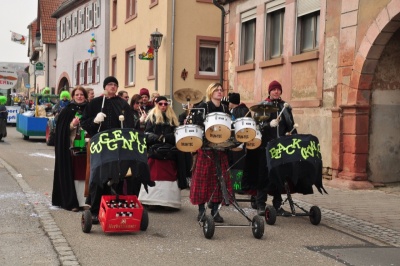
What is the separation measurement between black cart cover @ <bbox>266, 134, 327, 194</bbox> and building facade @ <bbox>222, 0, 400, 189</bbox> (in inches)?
179

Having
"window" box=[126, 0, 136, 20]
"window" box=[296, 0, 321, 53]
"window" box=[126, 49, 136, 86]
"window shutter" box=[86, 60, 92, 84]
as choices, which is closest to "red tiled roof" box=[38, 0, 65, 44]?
"window shutter" box=[86, 60, 92, 84]

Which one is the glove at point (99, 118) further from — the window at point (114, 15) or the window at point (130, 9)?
the window at point (114, 15)

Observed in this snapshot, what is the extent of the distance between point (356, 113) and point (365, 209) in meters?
2.99

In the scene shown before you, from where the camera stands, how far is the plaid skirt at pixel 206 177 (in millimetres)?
8211

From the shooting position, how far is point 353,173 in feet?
41.9

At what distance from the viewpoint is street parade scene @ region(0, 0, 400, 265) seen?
7250 mm

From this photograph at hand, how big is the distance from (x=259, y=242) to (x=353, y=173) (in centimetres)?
587

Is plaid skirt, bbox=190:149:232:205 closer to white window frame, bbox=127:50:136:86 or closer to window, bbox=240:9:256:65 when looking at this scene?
window, bbox=240:9:256:65

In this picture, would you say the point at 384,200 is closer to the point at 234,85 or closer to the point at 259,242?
the point at 259,242

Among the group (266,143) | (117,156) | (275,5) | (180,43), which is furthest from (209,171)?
(180,43)

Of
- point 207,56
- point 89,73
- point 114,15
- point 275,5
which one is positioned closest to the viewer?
point 275,5

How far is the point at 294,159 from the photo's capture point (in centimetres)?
819

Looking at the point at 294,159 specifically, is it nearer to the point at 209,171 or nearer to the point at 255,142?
the point at 255,142

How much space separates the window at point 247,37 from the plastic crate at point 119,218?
1081cm
